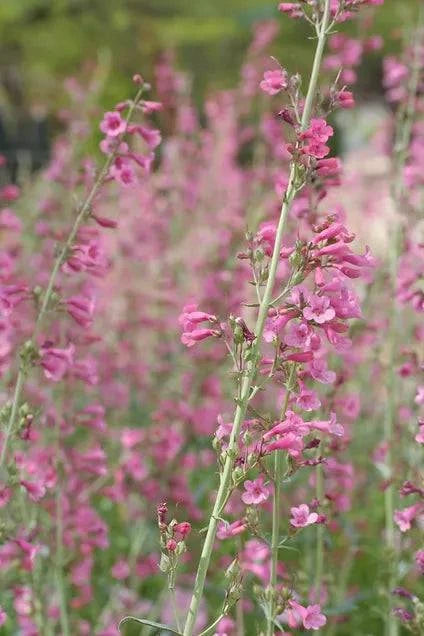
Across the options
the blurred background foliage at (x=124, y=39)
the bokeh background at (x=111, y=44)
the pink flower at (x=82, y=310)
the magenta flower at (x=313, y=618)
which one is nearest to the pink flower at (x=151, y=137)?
the pink flower at (x=82, y=310)

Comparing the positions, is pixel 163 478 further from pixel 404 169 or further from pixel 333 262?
pixel 333 262

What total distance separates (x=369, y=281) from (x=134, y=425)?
7.19ft

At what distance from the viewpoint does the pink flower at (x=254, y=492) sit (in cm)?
233

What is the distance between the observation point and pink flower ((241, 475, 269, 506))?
91.7 inches

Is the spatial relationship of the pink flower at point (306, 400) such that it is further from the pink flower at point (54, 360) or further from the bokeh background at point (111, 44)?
the bokeh background at point (111, 44)

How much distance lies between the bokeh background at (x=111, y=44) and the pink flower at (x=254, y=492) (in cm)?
1487

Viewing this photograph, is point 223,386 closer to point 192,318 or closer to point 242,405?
point 192,318

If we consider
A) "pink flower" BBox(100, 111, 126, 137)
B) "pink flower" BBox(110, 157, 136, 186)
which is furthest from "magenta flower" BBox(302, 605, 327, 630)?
A: "pink flower" BBox(100, 111, 126, 137)

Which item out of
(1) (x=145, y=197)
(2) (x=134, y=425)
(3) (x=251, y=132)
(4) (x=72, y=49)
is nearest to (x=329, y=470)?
(2) (x=134, y=425)

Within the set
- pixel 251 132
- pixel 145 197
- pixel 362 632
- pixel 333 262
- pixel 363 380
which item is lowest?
pixel 362 632

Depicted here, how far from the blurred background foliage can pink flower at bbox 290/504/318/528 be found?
15814 millimetres

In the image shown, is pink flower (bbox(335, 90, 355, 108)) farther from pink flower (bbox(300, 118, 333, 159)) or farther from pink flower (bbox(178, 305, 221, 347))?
pink flower (bbox(178, 305, 221, 347))

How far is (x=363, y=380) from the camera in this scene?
651cm

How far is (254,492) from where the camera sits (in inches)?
93.0
